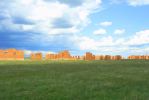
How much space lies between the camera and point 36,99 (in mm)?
17312

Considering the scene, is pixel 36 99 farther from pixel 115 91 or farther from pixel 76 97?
→ pixel 115 91

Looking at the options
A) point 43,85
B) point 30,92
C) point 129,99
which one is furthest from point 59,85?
point 129,99

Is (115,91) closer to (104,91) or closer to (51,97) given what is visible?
(104,91)

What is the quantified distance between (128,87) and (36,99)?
6.71m

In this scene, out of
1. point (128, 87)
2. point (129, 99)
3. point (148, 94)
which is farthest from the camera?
point (128, 87)

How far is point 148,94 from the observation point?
18812 mm

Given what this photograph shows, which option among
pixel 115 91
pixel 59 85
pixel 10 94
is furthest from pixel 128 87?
pixel 10 94

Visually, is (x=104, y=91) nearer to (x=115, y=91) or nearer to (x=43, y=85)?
(x=115, y=91)

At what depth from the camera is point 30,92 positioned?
64.0 ft

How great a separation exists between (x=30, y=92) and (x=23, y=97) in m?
1.56

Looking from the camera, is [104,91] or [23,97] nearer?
[23,97]

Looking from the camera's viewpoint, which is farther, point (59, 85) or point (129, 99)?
point (59, 85)

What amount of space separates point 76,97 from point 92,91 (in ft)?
7.01

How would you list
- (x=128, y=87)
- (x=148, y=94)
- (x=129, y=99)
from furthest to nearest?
(x=128, y=87) → (x=148, y=94) → (x=129, y=99)
